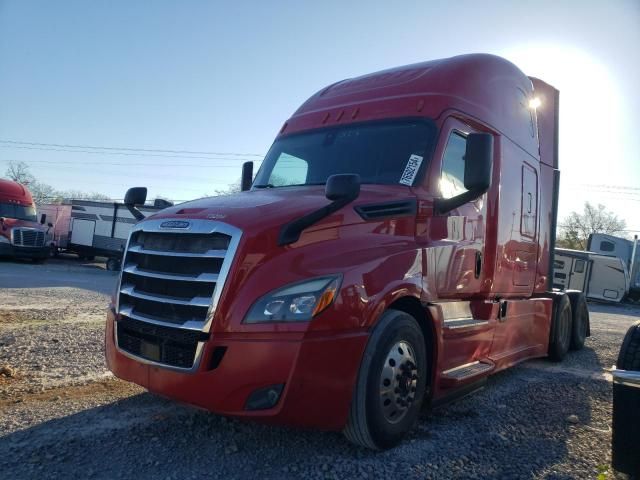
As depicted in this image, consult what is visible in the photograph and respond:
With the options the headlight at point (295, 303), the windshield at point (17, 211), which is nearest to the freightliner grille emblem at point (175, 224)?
the headlight at point (295, 303)

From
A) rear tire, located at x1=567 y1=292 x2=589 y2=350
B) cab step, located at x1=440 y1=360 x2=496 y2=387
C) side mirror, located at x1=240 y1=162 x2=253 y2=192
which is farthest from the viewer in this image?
rear tire, located at x1=567 y1=292 x2=589 y2=350

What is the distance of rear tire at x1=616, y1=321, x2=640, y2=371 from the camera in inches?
154

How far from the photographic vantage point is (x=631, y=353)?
3984 mm

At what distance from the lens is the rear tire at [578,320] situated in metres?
8.59

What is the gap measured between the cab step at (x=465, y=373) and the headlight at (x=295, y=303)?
163cm

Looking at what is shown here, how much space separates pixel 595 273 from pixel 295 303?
2310 centimetres

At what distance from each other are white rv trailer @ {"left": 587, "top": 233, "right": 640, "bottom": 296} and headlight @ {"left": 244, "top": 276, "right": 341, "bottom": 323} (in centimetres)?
2566

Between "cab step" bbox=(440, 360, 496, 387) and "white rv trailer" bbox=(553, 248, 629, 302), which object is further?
"white rv trailer" bbox=(553, 248, 629, 302)

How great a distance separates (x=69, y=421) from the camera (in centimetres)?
390

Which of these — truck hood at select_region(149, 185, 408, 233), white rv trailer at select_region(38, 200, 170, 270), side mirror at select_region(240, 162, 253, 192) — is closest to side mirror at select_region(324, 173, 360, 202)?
truck hood at select_region(149, 185, 408, 233)

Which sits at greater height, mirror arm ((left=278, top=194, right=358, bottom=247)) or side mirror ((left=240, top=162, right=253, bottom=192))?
side mirror ((left=240, top=162, right=253, bottom=192))

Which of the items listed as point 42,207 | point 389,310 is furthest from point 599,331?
point 42,207

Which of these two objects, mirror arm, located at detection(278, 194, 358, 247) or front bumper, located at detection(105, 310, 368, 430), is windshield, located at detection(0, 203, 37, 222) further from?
mirror arm, located at detection(278, 194, 358, 247)

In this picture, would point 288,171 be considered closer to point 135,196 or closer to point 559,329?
point 135,196
